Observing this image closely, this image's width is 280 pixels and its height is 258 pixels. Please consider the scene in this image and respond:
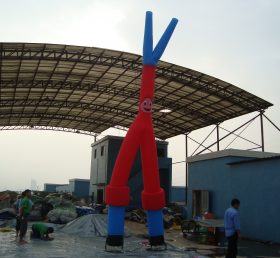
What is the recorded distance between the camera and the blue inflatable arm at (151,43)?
40.6 feet

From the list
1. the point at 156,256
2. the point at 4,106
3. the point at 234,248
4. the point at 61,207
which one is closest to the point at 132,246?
the point at 156,256

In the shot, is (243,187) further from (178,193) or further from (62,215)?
(178,193)

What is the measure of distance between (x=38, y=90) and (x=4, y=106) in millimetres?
4335

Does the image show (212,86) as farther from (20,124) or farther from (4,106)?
(20,124)

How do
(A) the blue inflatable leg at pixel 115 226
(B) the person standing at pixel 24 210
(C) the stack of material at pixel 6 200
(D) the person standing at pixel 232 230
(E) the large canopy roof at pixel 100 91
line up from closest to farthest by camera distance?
(D) the person standing at pixel 232 230 → (A) the blue inflatable leg at pixel 115 226 → (B) the person standing at pixel 24 210 → (E) the large canopy roof at pixel 100 91 → (C) the stack of material at pixel 6 200

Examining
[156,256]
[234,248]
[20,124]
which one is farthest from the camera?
[20,124]

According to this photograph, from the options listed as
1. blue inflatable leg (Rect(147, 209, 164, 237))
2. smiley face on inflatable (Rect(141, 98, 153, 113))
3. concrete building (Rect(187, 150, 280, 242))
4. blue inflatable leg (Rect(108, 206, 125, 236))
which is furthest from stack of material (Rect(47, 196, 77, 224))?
smiley face on inflatable (Rect(141, 98, 153, 113))

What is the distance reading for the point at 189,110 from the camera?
2989 cm

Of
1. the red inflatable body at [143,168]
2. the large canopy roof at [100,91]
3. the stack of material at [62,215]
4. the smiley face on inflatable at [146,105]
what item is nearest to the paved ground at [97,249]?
the red inflatable body at [143,168]

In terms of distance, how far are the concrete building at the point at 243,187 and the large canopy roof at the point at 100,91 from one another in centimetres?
521

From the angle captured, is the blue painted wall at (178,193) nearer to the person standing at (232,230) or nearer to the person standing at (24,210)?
the person standing at (24,210)

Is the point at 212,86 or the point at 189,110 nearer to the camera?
the point at 212,86

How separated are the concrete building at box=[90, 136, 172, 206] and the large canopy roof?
2.55m

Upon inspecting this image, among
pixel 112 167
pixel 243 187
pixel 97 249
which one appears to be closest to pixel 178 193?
pixel 112 167
